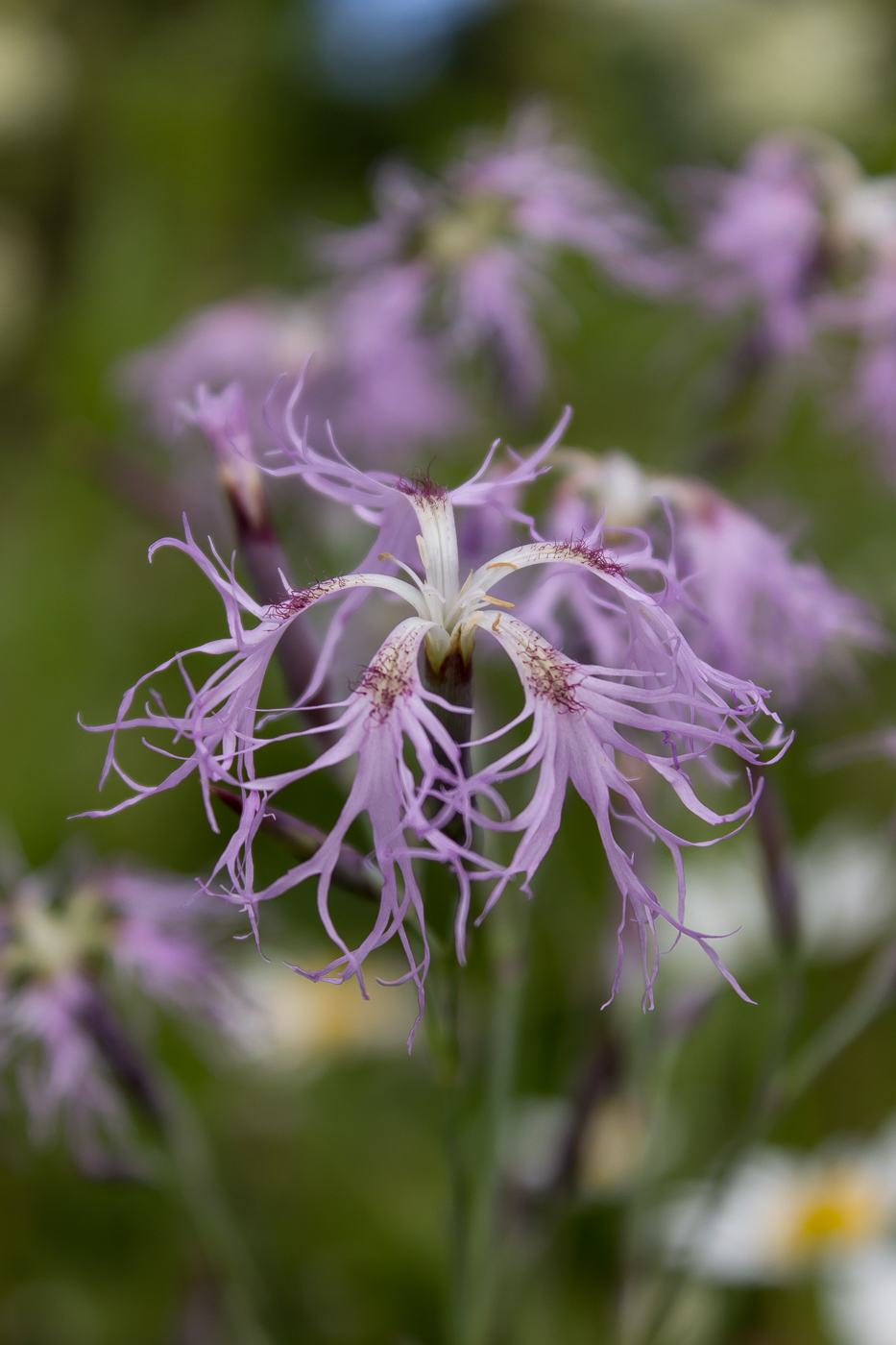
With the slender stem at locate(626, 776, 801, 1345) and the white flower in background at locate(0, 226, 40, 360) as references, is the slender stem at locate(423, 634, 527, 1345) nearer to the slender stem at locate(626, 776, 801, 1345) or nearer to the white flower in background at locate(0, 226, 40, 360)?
the slender stem at locate(626, 776, 801, 1345)

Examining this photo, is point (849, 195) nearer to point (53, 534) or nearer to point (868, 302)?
point (868, 302)

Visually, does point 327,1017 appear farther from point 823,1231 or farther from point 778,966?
point 778,966

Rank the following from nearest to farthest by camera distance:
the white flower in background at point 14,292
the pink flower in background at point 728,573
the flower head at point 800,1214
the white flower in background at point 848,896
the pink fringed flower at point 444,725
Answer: the pink fringed flower at point 444,725, the pink flower in background at point 728,573, the flower head at point 800,1214, the white flower in background at point 848,896, the white flower in background at point 14,292

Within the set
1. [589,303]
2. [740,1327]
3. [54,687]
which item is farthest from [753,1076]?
[589,303]

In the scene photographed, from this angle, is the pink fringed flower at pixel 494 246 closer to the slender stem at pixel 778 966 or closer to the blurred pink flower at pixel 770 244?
the blurred pink flower at pixel 770 244

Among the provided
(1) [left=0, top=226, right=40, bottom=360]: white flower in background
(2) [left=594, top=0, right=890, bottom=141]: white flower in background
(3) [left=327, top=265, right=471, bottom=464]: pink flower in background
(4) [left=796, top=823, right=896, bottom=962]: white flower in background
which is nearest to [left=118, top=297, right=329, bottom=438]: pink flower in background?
(3) [left=327, top=265, right=471, bottom=464]: pink flower in background

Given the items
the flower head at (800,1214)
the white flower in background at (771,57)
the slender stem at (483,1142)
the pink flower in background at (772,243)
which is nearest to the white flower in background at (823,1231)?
the flower head at (800,1214)
